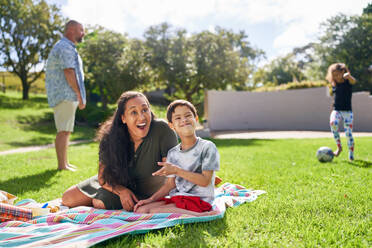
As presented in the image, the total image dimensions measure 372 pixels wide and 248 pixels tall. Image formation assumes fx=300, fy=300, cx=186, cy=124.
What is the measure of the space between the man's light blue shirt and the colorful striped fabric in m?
2.70

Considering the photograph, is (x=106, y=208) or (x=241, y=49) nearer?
(x=106, y=208)

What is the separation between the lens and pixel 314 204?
110 inches

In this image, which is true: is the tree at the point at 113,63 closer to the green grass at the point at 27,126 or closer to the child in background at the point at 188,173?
the green grass at the point at 27,126

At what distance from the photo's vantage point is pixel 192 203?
2602mm

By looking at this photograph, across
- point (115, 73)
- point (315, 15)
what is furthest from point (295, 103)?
point (315, 15)

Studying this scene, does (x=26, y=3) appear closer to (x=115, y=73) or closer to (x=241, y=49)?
(x=115, y=73)

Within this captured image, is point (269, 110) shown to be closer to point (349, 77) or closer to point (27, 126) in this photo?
point (349, 77)

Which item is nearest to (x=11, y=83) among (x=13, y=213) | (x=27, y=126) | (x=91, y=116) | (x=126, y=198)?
(x=91, y=116)

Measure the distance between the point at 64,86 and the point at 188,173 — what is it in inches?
136

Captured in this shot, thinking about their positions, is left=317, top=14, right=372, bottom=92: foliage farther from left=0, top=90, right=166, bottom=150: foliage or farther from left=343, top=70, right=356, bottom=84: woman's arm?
left=343, top=70, right=356, bottom=84: woman's arm

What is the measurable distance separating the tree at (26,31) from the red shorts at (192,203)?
70.2 ft

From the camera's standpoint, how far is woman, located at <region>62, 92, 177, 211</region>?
284 cm

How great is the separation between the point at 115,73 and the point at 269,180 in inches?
525

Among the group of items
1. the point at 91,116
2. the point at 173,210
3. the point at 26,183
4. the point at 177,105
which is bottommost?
the point at 26,183
